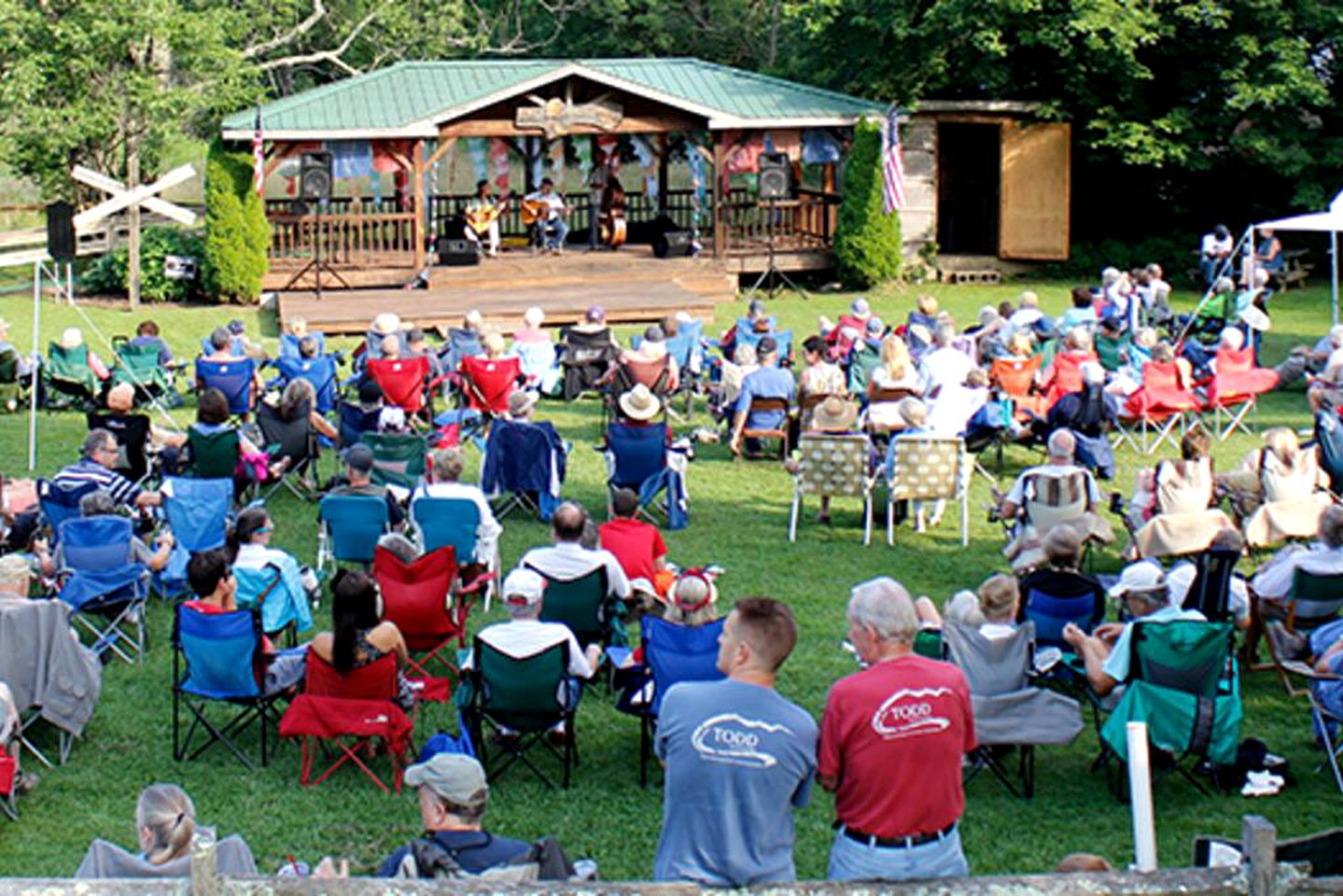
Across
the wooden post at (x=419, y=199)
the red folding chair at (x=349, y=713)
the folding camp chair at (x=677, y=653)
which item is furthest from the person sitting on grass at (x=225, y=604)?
the wooden post at (x=419, y=199)

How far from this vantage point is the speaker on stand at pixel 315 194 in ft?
69.5

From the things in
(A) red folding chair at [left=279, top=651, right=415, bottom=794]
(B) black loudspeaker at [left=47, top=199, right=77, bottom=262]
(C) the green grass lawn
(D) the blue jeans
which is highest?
(B) black loudspeaker at [left=47, top=199, right=77, bottom=262]

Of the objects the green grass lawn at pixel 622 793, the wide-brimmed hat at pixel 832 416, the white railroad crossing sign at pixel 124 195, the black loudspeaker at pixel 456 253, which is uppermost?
the white railroad crossing sign at pixel 124 195

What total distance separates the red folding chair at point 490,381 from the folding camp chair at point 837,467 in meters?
3.11

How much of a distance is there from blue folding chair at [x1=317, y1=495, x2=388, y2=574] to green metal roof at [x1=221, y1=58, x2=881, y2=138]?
12.5 meters

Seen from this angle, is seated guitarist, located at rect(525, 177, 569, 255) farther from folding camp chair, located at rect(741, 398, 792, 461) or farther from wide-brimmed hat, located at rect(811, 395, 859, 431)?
wide-brimmed hat, located at rect(811, 395, 859, 431)

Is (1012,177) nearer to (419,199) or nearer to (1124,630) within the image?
(419,199)

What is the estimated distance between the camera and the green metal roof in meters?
22.2

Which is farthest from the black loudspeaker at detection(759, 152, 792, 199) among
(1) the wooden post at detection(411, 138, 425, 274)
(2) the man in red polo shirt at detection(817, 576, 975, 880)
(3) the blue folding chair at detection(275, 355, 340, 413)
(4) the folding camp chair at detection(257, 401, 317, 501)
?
(2) the man in red polo shirt at detection(817, 576, 975, 880)

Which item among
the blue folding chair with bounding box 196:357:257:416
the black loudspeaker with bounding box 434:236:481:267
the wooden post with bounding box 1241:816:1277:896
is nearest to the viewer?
the wooden post with bounding box 1241:816:1277:896

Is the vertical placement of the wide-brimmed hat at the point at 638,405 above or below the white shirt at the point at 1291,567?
above

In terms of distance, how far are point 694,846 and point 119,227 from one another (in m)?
22.4

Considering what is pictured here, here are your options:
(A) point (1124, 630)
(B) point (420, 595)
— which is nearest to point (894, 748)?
(A) point (1124, 630)

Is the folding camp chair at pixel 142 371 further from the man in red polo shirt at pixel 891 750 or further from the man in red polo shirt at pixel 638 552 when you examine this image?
the man in red polo shirt at pixel 891 750
